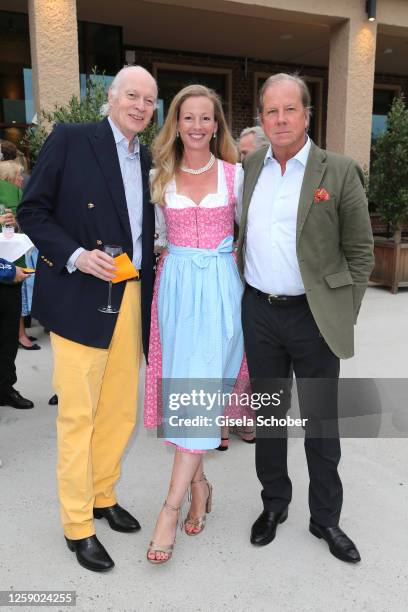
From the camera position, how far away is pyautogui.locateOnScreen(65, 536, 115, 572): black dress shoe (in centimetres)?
227

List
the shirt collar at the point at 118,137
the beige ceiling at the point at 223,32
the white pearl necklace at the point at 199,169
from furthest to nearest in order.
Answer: the beige ceiling at the point at 223,32
the white pearl necklace at the point at 199,169
the shirt collar at the point at 118,137

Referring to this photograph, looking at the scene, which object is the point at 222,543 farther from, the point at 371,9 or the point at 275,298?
the point at 371,9

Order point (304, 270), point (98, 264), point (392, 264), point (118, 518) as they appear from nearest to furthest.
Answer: point (98, 264) < point (304, 270) < point (118, 518) < point (392, 264)

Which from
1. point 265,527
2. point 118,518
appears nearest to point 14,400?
point 118,518

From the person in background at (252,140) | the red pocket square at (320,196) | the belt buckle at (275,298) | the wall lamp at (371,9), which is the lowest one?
the belt buckle at (275,298)

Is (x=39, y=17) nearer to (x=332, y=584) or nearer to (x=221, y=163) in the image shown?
(x=221, y=163)

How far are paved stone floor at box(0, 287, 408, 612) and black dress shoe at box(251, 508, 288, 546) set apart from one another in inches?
1.5

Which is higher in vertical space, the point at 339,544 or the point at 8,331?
the point at 8,331

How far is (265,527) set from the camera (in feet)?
8.25

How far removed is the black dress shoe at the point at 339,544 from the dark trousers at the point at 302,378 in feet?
0.12

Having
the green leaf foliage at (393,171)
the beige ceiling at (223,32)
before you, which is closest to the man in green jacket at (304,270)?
the green leaf foliage at (393,171)

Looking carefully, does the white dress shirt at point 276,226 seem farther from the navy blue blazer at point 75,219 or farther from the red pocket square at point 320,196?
the navy blue blazer at point 75,219

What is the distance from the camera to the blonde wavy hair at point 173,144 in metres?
2.36

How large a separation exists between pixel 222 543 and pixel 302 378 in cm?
83
